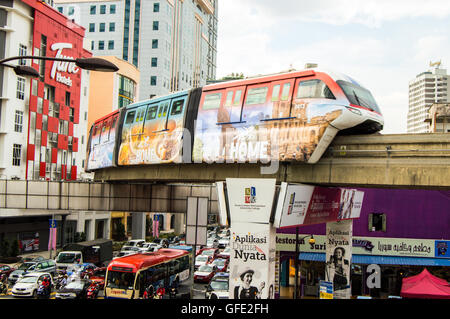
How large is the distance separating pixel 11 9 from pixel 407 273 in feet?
146

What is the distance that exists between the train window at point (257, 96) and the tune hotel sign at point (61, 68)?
1600 inches

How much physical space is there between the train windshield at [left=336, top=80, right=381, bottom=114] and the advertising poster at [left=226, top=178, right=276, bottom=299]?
474 cm

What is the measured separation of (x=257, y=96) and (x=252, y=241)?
20.8 feet

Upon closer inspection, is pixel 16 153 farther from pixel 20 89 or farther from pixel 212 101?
pixel 212 101

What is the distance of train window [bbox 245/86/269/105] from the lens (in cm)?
2166

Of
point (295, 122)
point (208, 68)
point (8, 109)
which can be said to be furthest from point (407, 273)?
point (208, 68)

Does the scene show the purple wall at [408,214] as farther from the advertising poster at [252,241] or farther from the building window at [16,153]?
the building window at [16,153]

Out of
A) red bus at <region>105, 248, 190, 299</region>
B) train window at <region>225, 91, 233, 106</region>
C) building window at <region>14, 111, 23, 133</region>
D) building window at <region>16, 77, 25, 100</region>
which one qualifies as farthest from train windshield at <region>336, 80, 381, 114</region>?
building window at <region>16, 77, 25, 100</region>

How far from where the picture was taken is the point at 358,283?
34.8 meters

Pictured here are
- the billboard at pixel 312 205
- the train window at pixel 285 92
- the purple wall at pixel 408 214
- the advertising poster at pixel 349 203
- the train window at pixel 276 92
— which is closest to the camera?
the billboard at pixel 312 205

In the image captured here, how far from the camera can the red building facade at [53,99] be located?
54750mm

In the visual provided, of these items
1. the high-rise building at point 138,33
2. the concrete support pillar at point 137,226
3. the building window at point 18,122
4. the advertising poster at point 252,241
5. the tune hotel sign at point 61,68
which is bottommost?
the concrete support pillar at point 137,226

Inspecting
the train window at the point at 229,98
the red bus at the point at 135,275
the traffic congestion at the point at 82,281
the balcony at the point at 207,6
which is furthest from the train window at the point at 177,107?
the balcony at the point at 207,6

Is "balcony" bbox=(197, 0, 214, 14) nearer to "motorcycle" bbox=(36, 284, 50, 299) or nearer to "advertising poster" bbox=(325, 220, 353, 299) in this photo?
"advertising poster" bbox=(325, 220, 353, 299)
